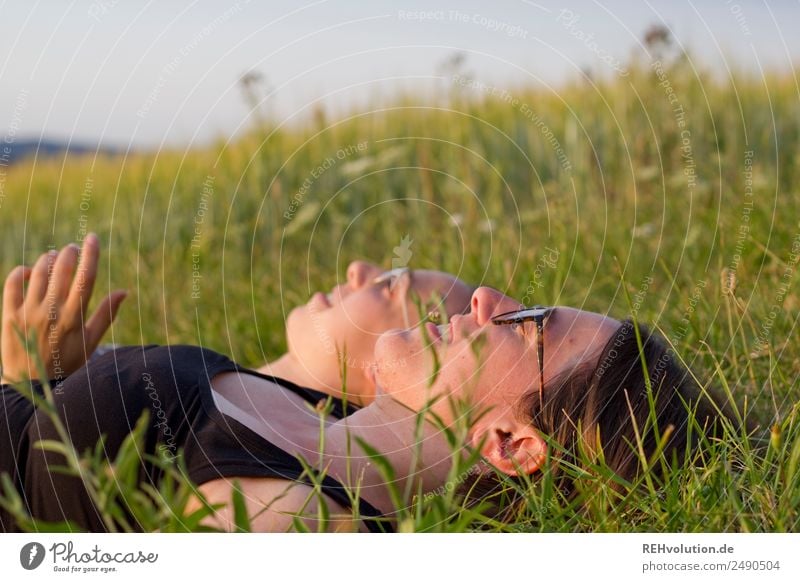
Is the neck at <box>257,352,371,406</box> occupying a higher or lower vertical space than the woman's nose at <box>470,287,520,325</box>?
lower

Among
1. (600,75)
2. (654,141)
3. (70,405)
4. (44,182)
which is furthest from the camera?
(44,182)

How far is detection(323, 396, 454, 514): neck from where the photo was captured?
1511 mm

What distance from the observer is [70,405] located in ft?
5.23

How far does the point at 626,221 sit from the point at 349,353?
110 centimetres

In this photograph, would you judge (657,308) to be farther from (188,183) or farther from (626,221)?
(188,183)

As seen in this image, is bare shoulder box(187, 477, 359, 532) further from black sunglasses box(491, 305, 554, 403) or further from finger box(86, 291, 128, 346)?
finger box(86, 291, 128, 346)

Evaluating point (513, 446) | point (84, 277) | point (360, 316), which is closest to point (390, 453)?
point (513, 446)

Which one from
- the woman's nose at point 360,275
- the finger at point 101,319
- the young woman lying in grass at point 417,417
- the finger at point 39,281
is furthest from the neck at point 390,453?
the finger at point 39,281

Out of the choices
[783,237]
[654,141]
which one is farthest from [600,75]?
[783,237]

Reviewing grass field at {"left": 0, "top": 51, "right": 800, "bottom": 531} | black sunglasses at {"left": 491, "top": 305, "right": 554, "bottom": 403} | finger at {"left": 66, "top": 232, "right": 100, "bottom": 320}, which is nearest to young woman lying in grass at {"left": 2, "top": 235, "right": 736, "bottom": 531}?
black sunglasses at {"left": 491, "top": 305, "right": 554, "bottom": 403}

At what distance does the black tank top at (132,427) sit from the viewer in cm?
143

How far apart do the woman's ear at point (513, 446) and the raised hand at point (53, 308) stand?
0.91 metres

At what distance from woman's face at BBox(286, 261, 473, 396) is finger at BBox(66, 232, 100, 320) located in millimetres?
450

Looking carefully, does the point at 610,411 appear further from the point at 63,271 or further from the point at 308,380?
the point at 63,271
